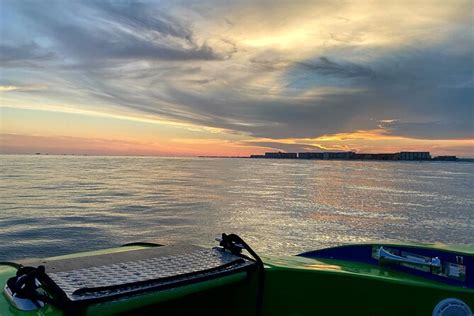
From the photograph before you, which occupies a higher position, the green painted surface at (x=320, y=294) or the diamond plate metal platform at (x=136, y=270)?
the diamond plate metal platform at (x=136, y=270)

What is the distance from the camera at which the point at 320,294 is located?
3.91 meters

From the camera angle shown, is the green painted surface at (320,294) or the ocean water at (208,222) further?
the ocean water at (208,222)

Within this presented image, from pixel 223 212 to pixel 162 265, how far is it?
61.6 ft

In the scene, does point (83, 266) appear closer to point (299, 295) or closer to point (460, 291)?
point (299, 295)

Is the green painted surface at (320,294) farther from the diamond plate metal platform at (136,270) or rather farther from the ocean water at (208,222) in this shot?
the ocean water at (208,222)

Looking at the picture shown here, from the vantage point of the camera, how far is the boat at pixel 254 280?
2.55 meters

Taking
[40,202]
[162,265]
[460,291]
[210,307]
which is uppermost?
[162,265]

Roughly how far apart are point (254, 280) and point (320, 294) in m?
0.68

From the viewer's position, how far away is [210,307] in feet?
13.3

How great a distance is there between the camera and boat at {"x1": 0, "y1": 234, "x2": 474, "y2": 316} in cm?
255

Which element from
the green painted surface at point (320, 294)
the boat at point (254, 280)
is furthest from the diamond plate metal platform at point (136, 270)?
the green painted surface at point (320, 294)

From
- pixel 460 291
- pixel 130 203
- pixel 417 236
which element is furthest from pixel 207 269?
pixel 130 203

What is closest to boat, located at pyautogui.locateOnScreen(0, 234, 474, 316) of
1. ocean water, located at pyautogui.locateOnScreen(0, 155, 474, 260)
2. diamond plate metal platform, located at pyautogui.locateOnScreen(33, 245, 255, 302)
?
diamond plate metal platform, located at pyautogui.locateOnScreen(33, 245, 255, 302)

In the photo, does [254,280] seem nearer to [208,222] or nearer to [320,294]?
[320,294]
